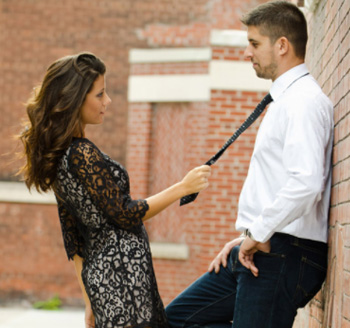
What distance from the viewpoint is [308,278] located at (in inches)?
123

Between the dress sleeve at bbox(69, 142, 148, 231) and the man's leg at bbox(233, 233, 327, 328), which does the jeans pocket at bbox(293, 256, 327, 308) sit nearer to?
the man's leg at bbox(233, 233, 327, 328)

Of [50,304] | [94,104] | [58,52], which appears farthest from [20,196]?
[94,104]

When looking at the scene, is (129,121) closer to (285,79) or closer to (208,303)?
(208,303)

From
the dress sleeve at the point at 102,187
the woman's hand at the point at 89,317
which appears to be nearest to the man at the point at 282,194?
the dress sleeve at the point at 102,187

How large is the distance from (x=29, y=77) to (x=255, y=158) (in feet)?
31.6

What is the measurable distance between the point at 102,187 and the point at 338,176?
43.4 inches

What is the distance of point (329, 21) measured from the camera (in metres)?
3.86

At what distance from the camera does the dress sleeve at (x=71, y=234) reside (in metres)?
3.62

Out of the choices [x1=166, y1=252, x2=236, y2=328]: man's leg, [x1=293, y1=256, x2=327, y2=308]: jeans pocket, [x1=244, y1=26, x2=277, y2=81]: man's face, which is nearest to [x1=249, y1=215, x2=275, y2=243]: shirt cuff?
[x1=293, y1=256, x2=327, y2=308]: jeans pocket

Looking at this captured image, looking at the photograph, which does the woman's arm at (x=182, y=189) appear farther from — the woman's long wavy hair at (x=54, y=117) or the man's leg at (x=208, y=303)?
the woman's long wavy hair at (x=54, y=117)

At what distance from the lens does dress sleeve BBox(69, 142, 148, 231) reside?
3.30 metres

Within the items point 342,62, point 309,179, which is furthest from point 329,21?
point 309,179

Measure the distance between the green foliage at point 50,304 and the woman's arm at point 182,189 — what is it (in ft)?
28.4

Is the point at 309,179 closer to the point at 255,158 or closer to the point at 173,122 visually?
the point at 255,158
